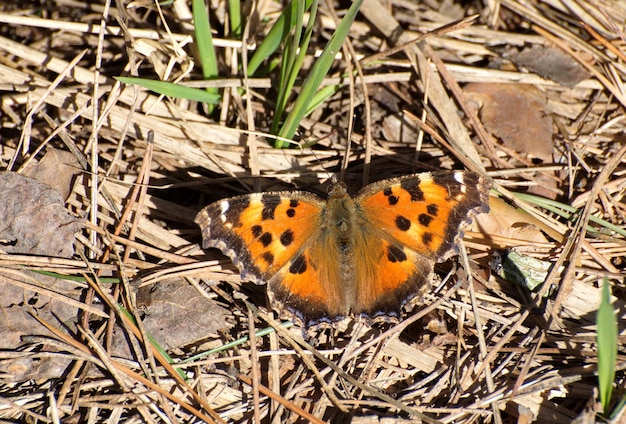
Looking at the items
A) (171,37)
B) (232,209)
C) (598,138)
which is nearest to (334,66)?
(171,37)

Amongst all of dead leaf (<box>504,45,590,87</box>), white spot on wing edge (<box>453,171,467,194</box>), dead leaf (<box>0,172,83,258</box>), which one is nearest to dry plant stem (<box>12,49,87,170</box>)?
dead leaf (<box>0,172,83,258</box>)

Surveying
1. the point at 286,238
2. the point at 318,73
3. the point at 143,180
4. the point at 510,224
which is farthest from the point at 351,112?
the point at 143,180

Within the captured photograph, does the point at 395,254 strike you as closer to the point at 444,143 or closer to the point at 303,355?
the point at 303,355

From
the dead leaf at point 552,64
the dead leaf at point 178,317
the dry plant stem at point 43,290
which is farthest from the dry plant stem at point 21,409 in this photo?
the dead leaf at point 552,64

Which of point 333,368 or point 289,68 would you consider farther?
point 289,68

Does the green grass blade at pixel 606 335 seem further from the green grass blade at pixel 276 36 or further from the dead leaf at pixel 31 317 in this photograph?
the dead leaf at pixel 31 317

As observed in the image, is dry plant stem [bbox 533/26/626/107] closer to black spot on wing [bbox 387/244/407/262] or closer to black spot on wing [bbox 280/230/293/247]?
black spot on wing [bbox 387/244/407/262]

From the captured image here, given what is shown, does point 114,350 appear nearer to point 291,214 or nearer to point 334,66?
point 291,214
